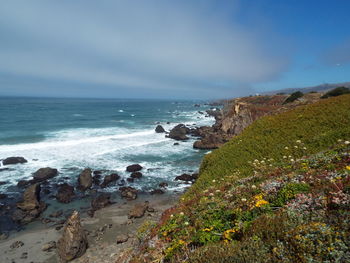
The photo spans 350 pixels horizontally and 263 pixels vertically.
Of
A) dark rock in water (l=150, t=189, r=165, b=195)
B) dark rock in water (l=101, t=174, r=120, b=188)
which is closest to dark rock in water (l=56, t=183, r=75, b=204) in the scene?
dark rock in water (l=101, t=174, r=120, b=188)

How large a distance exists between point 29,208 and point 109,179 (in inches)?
391

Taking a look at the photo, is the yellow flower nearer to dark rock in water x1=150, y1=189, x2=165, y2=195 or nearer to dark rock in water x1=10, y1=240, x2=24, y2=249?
dark rock in water x1=10, y1=240, x2=24, y2=249

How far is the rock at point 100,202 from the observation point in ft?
79.9

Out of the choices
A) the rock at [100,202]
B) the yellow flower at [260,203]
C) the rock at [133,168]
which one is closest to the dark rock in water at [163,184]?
the rock at [133,168]

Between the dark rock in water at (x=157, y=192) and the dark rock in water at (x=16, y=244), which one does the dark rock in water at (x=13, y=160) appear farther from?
the dark rock in water at (x=157, y=192)

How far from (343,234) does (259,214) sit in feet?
7.60

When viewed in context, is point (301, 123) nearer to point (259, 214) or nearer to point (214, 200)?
point (214, 200)

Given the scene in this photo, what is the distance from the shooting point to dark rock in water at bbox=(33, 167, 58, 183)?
98.6ft

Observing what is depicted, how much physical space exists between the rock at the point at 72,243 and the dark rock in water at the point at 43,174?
53.3 feet

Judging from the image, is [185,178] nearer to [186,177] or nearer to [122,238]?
[186,177]

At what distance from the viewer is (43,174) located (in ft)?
101

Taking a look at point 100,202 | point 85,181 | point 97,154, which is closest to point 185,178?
point 100,202

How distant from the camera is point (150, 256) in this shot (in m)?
6.62

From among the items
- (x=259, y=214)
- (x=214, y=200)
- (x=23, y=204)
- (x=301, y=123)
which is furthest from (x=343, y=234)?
(x=23, y=204)
